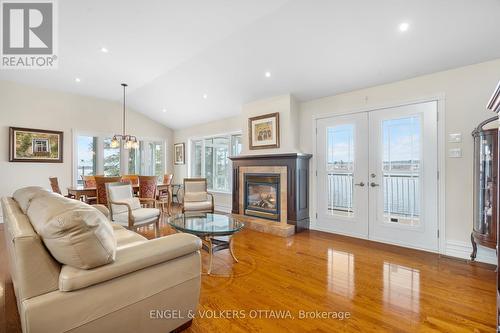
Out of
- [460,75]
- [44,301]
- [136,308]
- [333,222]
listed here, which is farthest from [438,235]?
[44,301]

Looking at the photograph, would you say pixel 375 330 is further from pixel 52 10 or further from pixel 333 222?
pixel 52 10

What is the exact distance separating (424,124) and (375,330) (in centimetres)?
285

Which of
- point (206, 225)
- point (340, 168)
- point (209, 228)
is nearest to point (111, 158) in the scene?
point (206, 225)

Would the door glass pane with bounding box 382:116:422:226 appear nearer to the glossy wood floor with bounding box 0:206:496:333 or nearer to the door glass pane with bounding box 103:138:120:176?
the glossy wood floor with bounding box 0:206:496:333

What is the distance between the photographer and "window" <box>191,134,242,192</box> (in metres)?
6.29

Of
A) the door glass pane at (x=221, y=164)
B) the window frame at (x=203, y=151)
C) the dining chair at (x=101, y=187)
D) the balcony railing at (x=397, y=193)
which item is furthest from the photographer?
the door glass pane at (x=221, y=164)

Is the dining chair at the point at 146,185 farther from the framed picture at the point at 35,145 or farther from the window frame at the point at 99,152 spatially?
the framed picture at the point at 35,145

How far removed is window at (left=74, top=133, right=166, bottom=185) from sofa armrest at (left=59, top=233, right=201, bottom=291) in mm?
5578

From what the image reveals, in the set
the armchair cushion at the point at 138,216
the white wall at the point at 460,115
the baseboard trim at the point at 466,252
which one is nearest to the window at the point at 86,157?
the armchair cushion at the point at 138,216

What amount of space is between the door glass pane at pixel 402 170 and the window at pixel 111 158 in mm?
6248

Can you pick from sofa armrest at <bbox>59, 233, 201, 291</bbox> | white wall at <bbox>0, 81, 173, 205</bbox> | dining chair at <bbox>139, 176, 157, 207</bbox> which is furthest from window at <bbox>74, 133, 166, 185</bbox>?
sofa armrest at <bbox>59, 233, 201, 291</bbox>

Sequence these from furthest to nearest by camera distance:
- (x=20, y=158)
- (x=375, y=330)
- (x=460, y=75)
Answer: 1. (x=20, y=158)
2. (x=460, y=75)
3. (x=375, y=330)

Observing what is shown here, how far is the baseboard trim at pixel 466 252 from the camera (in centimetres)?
289

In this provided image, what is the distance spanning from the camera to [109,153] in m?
6.55
